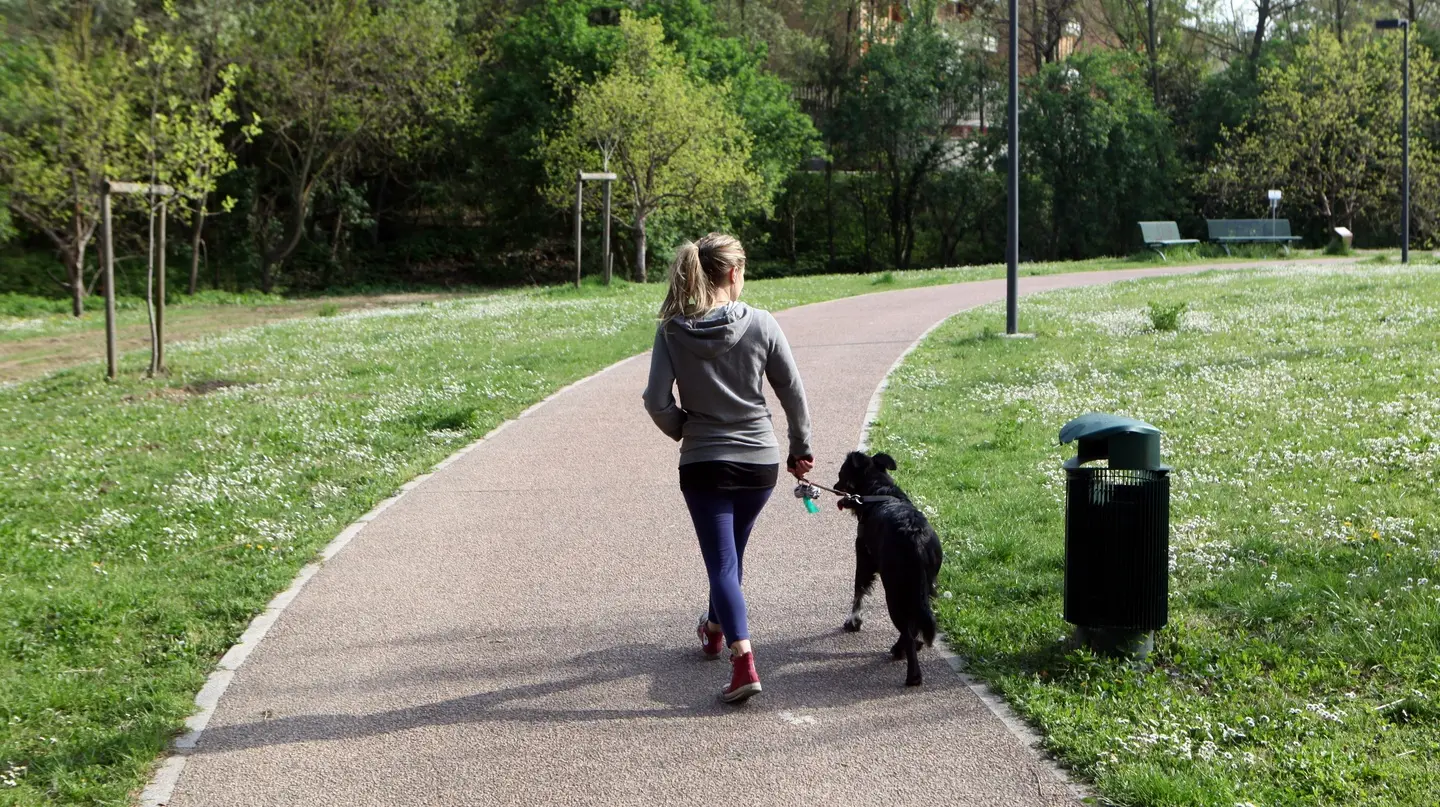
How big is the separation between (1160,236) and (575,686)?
34467mm

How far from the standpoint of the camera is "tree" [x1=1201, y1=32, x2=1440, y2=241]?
41812 millimetres

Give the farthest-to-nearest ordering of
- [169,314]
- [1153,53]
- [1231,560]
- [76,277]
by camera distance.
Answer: [1153,53] → [76,277] → [169,314] → [1231,560]

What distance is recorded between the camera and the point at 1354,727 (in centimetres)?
440

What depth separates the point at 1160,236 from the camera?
36.4 m

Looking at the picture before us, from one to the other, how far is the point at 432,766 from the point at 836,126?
49.3 metres

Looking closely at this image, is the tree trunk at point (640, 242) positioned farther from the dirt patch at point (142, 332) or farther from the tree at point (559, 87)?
the tree at point (559, 87)

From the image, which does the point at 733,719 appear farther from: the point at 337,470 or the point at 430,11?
the point at 430,11

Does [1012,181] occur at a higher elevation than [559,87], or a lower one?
lower

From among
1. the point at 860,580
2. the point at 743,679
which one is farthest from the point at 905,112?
the point at 743,679

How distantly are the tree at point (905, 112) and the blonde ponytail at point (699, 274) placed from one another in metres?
46.5

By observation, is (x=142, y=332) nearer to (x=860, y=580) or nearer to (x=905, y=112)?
(x=860, y=580)

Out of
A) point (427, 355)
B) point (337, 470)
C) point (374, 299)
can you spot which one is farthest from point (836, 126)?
point (337, 470)

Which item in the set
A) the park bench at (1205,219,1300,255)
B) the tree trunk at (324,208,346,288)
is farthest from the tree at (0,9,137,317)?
the park bench at (1205,219,1300,255)

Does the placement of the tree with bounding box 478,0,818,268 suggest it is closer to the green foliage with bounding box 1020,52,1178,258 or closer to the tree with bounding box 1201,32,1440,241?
the green foliage with bounding box 1020,52,1178,258
